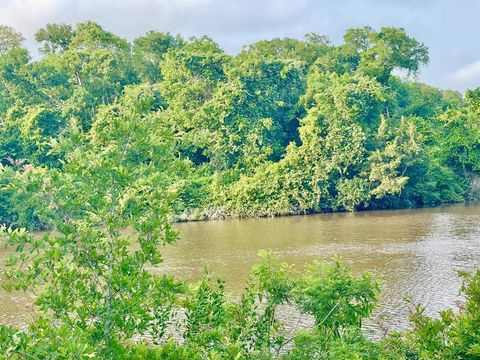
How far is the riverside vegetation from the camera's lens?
520 centimetres

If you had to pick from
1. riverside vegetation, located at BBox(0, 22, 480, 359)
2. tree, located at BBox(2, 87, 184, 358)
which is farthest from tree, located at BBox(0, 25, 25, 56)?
tree, located at BBox(2, 87, 184, 358)

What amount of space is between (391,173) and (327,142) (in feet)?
14.2

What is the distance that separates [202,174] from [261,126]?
548 cm

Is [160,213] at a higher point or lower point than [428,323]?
higher

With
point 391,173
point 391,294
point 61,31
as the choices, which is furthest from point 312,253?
point 61,31

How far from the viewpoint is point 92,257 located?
5379 millimetres

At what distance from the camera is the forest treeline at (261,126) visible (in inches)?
1378

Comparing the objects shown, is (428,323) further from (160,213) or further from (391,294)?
(391,294)

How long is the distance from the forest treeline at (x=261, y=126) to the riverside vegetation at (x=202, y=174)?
4.8 inches

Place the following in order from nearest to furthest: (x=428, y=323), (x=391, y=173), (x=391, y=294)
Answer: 1. (x=428, y=323)
2. (x=391, y=294)
3. (x=391, y=173)

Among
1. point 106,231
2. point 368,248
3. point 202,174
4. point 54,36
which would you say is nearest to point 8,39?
point 54,36

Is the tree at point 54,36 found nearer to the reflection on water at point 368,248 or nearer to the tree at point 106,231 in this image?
the reflection on water at point 368,248

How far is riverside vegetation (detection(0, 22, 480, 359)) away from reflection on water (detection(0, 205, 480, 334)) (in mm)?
1891

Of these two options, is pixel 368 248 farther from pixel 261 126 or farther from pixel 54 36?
pixel 54 36
